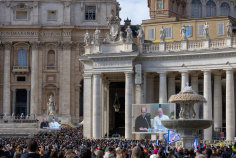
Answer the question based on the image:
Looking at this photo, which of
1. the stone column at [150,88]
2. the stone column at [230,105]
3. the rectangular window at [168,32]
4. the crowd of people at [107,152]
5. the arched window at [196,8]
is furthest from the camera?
the arched window at [196,8]

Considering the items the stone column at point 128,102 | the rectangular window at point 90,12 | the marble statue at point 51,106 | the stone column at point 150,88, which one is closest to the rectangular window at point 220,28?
the stone column at point 150,88

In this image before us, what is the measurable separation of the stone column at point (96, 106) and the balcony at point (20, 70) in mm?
42082

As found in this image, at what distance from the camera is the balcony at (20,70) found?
296 ft

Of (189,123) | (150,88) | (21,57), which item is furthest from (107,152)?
(21,57)

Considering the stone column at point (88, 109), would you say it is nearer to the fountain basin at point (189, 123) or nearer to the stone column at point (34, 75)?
the fountain basin at point (189, 123)

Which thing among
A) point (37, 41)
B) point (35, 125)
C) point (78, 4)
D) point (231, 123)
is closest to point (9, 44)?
point (37, 41)

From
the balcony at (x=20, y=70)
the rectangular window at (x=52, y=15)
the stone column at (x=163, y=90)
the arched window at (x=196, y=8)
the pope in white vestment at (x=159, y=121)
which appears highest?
the rectangular window at (x=52, y=15)

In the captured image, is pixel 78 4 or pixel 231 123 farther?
pixel 78 4

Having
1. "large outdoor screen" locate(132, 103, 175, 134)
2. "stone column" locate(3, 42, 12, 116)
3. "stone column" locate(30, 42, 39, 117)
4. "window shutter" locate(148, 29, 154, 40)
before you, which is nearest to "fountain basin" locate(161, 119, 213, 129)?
"large outdoor screen" locate(132, 103, 175, 134)

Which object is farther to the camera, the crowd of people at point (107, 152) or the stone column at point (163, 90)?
the stone column at point (163, 90)

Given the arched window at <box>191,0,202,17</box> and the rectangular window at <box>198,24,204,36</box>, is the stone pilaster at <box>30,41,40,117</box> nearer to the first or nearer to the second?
the arched window at <box>191,0,202,17</box>

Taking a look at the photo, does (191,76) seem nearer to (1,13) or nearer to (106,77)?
(106,77)

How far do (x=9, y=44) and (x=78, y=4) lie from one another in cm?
1566

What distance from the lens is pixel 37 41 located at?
89.9m
